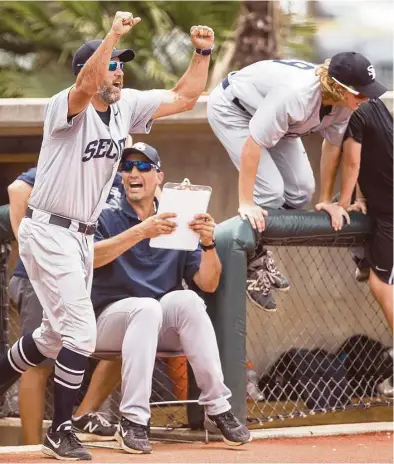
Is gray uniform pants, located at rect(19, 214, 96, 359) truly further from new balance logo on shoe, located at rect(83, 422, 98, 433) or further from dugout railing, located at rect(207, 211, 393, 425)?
dugout railing, located at rect(207, 211, 393, 425)

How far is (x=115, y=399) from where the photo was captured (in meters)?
6.83

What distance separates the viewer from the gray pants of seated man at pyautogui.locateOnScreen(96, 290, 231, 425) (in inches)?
212

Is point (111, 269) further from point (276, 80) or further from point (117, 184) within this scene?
point (276, 80)

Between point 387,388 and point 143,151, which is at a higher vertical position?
point 143,151

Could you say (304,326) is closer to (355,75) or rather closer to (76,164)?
(355,75)

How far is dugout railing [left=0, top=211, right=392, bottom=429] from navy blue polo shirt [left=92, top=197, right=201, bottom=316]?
268 mm

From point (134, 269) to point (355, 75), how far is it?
1.53 meters

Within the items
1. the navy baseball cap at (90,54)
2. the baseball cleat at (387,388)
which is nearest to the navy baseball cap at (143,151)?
the navy baseball cap at (90,54)

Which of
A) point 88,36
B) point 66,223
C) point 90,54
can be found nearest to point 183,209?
point 66,223

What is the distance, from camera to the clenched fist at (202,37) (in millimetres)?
5523

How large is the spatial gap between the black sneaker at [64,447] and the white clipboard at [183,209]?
3.37 feet

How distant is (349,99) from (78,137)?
171cm

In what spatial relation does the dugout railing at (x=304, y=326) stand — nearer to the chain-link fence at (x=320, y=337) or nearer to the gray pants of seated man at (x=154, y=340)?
the chain-link fence at (x=320, y=337)

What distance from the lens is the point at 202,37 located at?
553cm
